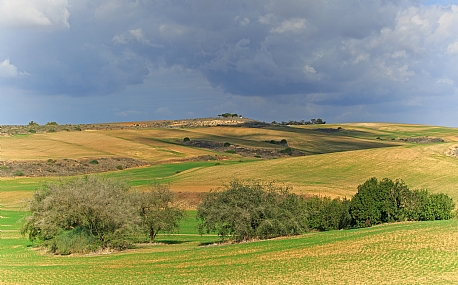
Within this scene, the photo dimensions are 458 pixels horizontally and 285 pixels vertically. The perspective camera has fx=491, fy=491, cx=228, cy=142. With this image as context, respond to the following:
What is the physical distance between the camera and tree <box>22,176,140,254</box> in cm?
3897

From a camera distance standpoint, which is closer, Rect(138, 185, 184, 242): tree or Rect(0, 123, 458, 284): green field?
Rect(0, 123, 458, 284): green field

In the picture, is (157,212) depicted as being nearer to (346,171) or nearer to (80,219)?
(80,219)

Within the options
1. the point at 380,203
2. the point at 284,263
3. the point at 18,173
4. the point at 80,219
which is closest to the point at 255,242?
the point at 284,263

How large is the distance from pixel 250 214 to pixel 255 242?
327 centimetres

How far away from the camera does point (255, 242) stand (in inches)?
1545

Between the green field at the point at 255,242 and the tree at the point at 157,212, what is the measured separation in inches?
69.5

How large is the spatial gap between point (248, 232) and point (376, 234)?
11.5 metres

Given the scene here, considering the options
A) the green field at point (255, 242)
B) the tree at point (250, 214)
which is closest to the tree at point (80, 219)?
the green field at point (255, 242)

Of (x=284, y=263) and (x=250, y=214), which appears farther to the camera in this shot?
(x=250, y=214)

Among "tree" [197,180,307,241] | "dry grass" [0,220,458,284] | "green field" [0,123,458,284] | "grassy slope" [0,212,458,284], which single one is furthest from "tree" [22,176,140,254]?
"tree" [197,180,307,241]

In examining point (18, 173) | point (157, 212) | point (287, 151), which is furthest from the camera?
point (287, 151)

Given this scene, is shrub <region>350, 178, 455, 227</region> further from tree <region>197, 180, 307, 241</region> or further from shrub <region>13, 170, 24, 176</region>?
shrub <region>13, 170, 24, 176</region>

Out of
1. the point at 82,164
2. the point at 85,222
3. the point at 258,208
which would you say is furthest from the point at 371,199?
the point at 82,164

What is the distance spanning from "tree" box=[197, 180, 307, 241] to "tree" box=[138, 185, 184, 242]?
3.84 m
